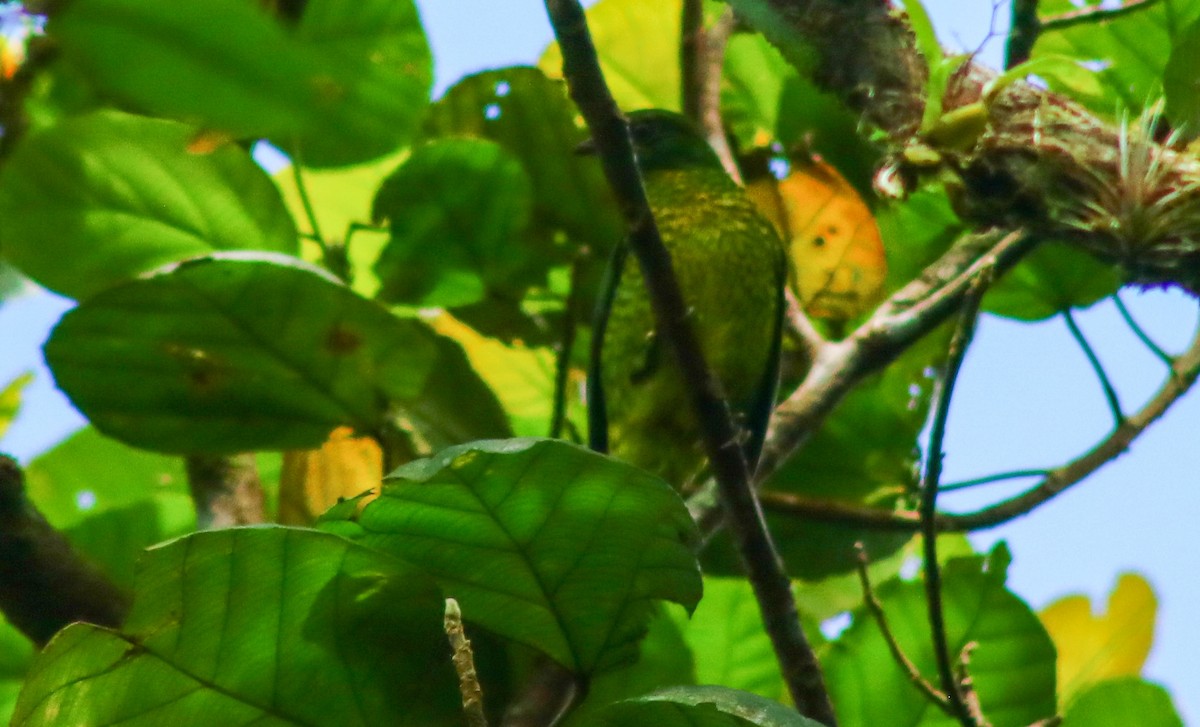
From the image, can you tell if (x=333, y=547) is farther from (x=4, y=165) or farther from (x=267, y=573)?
(x=4, y=165)

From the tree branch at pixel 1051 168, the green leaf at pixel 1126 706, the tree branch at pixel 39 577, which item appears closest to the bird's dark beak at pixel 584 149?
the tree branch at pixel 1051 168

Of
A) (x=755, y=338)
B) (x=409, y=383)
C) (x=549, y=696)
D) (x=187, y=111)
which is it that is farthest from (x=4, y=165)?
(x=755, y=338)

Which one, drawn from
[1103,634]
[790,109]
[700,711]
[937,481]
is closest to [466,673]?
[700,711]

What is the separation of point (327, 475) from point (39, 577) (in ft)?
1.41

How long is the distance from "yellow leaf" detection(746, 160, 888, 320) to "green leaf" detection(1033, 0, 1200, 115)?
1.36ft

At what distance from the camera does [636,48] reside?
214 centimetres

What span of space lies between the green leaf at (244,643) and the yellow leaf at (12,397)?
1063mm

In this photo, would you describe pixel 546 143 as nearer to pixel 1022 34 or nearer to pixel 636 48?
pixel 636 48

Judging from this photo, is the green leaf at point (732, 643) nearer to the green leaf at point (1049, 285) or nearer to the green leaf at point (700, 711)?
the green leaf at point (1049, 285)

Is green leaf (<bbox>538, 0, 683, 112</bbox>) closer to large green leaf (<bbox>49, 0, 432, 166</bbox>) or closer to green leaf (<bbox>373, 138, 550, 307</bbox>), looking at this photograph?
green leaf (<bbox>373, 138, 550, 307</bbox>)

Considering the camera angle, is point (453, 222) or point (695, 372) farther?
point (453, 222)

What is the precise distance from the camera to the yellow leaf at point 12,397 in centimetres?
183

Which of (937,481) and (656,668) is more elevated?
(937,481)

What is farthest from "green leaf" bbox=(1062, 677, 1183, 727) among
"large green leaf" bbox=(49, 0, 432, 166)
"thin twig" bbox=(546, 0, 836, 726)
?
"large green leaf" bbox=(49, 0, 432, 166)
